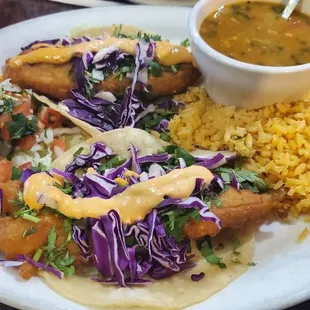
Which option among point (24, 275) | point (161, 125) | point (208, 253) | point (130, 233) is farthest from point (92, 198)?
point (161, 125)

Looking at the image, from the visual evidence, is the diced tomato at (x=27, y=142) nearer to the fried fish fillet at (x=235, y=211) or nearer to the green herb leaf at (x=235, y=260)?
the fried fish fillet at (x=235, y=211)

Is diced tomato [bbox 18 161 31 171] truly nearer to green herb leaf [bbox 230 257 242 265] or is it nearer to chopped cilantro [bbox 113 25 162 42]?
chopped cilantro [bbox 113 25 162 42]

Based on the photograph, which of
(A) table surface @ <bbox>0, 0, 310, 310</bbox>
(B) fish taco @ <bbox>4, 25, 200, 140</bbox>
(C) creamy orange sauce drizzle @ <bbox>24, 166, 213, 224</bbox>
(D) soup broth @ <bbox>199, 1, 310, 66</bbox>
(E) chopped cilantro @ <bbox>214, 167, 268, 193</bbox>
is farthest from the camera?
(A) table surface @ <bbox>0, 0, 310, 310</bbox>

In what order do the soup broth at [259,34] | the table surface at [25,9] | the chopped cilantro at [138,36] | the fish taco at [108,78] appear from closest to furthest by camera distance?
the soup broth at [259,34] → the fish taco at [108,78] → the chopped cilantro at [138,36] → the table surface at [25,9]

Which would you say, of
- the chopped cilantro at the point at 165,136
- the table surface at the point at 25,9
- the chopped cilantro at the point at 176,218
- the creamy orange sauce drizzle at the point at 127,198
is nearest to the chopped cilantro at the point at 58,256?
the creamy orange sauce drizzle at the point at 127,198

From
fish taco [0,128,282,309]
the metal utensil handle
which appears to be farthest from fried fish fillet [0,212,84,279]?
the metal utensil handle
